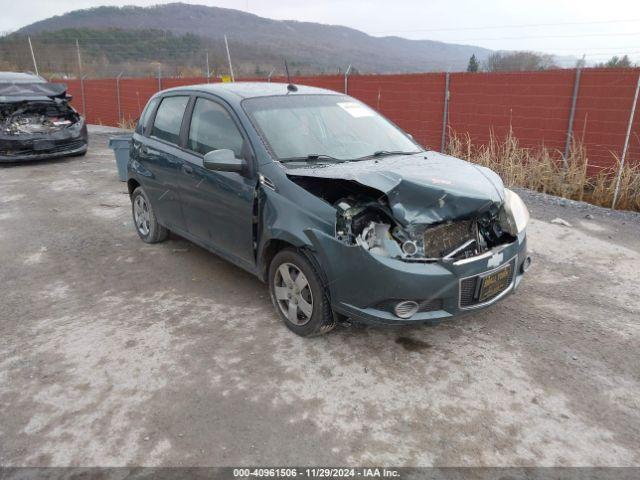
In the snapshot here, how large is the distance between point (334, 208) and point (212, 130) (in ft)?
5.29

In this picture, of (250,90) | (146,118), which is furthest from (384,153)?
(146,118)

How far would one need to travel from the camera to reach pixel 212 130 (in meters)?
4.11

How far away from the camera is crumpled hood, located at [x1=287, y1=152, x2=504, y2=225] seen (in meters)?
3.04

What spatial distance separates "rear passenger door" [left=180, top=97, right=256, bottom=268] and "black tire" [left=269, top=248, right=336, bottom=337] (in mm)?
323

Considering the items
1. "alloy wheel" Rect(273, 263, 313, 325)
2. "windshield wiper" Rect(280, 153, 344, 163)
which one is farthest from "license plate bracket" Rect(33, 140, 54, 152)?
"alloy wheel" Rect(273, 263, 313, 325)

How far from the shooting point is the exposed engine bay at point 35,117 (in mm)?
9844

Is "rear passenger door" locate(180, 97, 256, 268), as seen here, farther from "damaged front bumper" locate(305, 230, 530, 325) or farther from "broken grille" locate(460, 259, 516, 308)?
"broken grille" locate(460, 259, 516, 308)

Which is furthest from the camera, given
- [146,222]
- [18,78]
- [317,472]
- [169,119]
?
[18,78]

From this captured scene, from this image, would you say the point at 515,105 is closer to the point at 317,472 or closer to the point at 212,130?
the point at 212,130

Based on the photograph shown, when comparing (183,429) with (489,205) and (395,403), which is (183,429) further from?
(489,205)

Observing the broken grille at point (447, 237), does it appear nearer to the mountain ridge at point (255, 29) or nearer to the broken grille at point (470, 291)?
the broken grille at point (470, 291)

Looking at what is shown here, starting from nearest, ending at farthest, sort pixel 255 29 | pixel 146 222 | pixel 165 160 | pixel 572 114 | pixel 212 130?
pixel 212 130, pixel 165 160, pixel 146 222, pixel 572 114, pixel 255 29

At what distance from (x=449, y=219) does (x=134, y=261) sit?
345 cm

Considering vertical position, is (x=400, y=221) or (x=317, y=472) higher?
(x=400, y=221)
